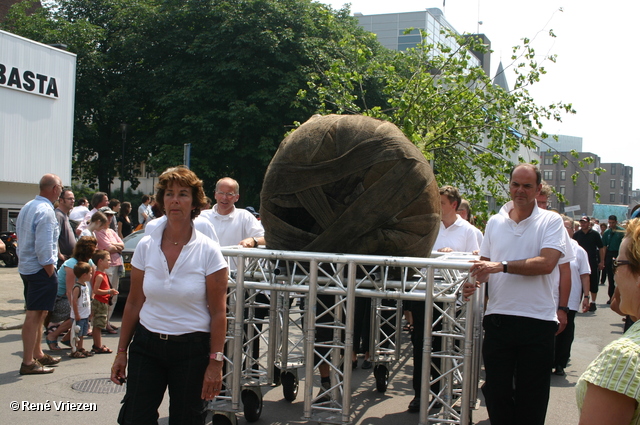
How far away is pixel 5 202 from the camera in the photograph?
1961 cm

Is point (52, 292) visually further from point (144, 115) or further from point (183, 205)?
point (144, 115)

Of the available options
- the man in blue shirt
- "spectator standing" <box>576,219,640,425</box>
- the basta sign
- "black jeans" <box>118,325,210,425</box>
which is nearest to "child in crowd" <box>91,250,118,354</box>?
the man in blue shirt

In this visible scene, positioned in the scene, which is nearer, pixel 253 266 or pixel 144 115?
pixel 253 266

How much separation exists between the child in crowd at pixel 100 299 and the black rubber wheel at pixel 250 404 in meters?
3.08

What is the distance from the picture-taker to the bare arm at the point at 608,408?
1.72 meters

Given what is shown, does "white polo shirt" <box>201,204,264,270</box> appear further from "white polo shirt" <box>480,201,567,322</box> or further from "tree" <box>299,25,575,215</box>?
"tree" <box>299,25,575,215</box>

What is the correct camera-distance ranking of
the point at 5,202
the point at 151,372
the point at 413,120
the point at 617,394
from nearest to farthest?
the point at 617,394, the point at 151,372, the point at 413,120, the point at 5,202

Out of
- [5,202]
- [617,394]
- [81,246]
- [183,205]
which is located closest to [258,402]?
[183,205]

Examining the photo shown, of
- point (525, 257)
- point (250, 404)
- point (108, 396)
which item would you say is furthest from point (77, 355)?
point (525, 257)

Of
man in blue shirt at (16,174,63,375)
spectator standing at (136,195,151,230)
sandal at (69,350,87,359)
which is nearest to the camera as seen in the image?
man in blue shirt at (16,174,63,375)

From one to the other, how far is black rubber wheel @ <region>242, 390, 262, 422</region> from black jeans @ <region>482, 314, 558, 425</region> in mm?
2058

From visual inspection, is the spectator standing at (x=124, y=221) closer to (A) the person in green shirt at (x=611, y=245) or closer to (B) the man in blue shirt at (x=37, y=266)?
(B) the man in blue shirt at (x=37, y=266)

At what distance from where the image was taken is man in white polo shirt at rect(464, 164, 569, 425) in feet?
14.2

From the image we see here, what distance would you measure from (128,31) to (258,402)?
26.8 metres
